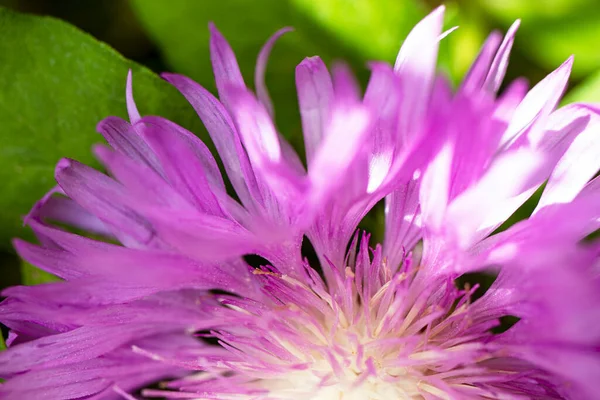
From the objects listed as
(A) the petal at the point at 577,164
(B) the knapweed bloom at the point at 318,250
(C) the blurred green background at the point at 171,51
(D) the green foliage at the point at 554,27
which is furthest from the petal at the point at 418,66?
(D) the green foliage at the point at 554,27

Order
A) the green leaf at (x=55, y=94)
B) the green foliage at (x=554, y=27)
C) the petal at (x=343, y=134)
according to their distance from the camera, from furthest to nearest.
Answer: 1. the green foliage at (x=554, y=27)
2. the green leaf at (x=55, y=94)
3. the petal at (x=343, y=134)

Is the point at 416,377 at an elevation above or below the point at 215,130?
below

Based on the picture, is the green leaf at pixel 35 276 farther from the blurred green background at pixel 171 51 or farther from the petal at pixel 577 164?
the petal at pixel 577 164

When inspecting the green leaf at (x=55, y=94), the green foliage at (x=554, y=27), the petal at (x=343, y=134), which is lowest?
the petal at (x=343, y=134)

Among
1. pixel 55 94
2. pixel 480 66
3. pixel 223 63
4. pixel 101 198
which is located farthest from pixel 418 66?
pixel 55 94

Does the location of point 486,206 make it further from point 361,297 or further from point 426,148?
point 361,297

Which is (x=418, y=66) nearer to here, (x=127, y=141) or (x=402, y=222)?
(x=402, y=222)

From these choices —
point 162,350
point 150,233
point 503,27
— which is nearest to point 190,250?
point 150,233

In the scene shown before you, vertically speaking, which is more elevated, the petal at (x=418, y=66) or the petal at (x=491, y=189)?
the petal at (x=418, y=66)
